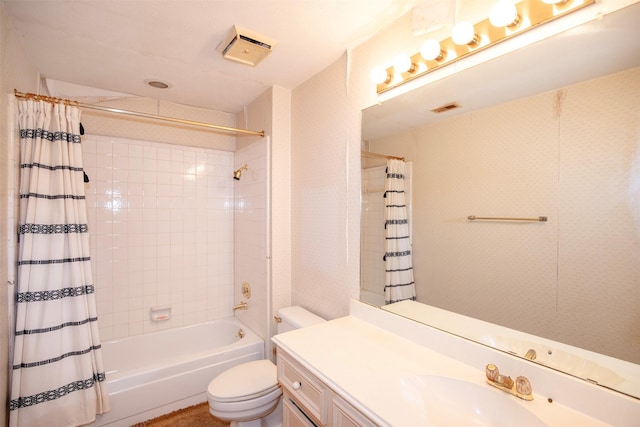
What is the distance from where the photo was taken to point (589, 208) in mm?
859

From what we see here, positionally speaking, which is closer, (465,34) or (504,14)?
(504,14)

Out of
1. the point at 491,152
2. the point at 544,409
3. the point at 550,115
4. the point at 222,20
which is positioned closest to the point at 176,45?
the point at 222,20

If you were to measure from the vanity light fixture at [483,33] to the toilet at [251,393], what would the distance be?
1531 millimetres

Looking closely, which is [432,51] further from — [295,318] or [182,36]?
[295,318]

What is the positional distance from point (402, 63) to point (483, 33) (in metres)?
0.34

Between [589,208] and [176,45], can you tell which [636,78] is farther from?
[176,45]

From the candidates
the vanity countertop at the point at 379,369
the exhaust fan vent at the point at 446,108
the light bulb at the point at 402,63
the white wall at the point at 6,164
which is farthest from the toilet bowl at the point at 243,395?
the light bulb at the point at 402,63

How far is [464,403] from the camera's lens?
97 cm

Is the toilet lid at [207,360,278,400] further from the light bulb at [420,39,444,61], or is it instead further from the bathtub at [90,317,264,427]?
the light bulb at [420,39,444,61]

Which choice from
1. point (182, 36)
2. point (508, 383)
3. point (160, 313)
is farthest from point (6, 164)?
point (508, 383)

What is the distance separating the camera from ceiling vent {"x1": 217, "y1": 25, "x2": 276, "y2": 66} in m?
1.52

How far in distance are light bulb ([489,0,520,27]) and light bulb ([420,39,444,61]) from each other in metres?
0.22

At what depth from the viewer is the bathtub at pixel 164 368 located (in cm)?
185

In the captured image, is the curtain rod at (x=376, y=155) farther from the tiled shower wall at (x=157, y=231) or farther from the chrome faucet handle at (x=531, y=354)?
the tiled shower wall at (x=157, y=231)
